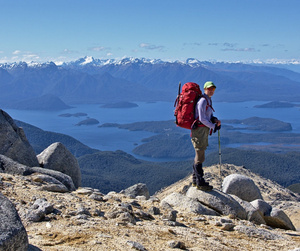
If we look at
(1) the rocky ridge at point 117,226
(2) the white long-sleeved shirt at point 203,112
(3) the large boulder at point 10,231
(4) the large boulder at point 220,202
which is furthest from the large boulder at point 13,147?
(3) the large boulder at point 10,231

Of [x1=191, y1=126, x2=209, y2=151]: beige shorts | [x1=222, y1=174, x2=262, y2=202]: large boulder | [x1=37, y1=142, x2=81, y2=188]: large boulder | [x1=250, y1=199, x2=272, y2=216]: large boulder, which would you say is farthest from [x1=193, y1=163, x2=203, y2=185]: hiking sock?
[x1=37, y1=142, x2=81, y2=188]: large boulder

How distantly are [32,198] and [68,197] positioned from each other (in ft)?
4.42

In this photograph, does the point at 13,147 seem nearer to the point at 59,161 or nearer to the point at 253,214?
the point at 59,161

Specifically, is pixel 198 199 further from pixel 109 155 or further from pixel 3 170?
pixel 109 155

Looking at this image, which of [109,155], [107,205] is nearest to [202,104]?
[107,205]

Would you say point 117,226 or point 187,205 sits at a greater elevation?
point 117,226

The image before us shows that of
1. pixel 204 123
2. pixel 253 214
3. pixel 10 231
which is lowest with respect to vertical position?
pixel 253 214

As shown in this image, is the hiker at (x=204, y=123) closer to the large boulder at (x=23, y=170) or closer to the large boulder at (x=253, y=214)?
the large boulder at (x=253, y=214)

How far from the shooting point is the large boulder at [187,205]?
480 inches

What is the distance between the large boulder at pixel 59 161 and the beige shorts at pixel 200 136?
25.4ft

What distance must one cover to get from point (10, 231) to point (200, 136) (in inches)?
295

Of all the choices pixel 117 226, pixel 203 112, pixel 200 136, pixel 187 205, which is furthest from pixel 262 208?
pixel 117 226

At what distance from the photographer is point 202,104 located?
1182 cm

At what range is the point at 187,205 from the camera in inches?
489
